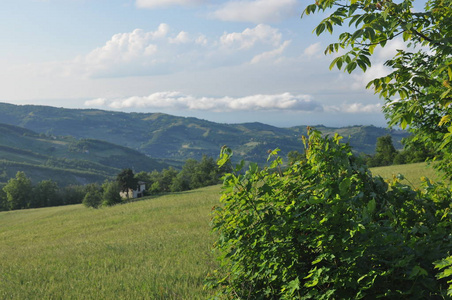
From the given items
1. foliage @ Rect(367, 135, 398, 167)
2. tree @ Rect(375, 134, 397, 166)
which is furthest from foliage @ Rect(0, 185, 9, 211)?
tree @ Rect(375, 134, 397, 166)

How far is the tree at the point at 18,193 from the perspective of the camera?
102 metres

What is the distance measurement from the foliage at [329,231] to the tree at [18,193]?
115 m

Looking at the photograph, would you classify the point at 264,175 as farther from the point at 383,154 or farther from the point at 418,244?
the point at 383,154

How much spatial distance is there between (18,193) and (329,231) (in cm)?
11695

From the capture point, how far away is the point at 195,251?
10.9m

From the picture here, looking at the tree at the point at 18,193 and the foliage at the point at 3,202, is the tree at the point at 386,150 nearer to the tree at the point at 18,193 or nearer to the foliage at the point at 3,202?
the tree at the point at 18,193

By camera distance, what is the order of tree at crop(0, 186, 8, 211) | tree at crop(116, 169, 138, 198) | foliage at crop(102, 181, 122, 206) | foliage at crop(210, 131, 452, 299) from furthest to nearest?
tree at crop(0, 186, 8, 211) → tree at crop(116, 169, 138, 198) → foliage at crop(102, 181, 122, 206) → foliage at crop(210, 131, 452, 299)

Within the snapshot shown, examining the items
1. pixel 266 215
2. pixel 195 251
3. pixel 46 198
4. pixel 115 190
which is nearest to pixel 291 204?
pixel 266 215

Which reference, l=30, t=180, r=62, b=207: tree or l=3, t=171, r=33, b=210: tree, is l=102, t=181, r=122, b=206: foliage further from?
l=30, t=180, r=62, b=207: tree

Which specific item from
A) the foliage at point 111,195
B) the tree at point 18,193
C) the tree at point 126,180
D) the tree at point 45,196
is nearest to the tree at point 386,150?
the tree at point 126,180

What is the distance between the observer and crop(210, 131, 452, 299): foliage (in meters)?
3.98

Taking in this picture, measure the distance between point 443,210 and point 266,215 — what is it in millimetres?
2750

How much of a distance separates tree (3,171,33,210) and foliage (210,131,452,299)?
377ft

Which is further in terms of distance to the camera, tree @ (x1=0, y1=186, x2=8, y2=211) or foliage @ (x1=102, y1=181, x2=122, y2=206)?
tree @ (x1=0, y1=186, x2=8, y2=211)
